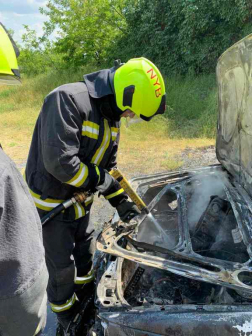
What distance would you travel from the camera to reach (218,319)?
1.67 metres

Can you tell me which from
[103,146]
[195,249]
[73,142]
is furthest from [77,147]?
[195,249]

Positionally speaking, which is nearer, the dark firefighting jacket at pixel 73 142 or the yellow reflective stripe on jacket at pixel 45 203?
the dark firefighting jacket at pixel 73 142

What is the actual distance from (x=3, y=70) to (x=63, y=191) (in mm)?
1560

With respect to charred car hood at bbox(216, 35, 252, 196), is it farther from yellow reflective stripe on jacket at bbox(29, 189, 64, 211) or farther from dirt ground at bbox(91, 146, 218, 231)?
dirt ground at bbox(91, 146, 218, 231)

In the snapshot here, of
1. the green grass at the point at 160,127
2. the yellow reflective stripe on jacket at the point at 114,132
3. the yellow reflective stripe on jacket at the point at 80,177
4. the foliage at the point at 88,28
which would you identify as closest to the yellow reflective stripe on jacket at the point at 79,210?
the yellow reflective stripe on jacket at the point at 80,177

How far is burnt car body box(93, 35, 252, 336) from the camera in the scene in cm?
175

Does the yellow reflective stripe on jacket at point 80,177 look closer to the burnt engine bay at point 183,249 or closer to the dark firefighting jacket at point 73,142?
the dark firefighting jacket at point 73,142

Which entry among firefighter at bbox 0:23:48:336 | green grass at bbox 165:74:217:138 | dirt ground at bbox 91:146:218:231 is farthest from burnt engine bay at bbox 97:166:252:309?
green grass at bbox 165:74:217:138

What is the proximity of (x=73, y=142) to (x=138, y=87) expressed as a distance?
1.99ft

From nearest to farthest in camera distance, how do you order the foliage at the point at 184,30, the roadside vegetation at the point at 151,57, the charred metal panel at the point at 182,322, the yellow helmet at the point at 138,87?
the charred metal panel at the point at 182,322 → the yellow helmet at the point at 138,87 → the roadside vegetation at the point at 151,57 → the foliage at the point at 184,30

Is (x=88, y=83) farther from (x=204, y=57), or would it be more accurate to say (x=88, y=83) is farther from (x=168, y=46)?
(x=168, y=46)

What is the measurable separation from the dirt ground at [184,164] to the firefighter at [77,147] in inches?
64.5

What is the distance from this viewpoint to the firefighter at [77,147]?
2262 mm

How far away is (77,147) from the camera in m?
2.34
